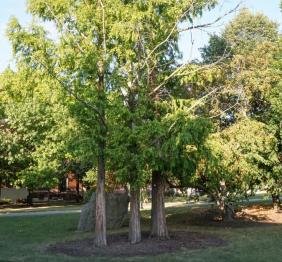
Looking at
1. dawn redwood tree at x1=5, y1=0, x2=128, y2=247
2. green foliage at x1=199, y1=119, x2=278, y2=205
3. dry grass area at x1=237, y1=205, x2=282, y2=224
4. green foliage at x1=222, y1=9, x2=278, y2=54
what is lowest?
dry grass area at x1=237, y1=205, x2=282, y2=224

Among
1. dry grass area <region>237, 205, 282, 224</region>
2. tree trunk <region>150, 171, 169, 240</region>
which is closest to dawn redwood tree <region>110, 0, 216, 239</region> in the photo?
tree trunk <region>150, 171, 169, 240</region>

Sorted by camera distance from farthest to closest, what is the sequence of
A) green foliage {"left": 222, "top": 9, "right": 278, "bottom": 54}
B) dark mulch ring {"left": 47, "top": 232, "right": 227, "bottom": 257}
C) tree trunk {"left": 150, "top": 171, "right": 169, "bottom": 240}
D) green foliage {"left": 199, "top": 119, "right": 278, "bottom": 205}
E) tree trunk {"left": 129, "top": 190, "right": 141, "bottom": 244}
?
1. green foliage {"left": 222, "top": 9, "right": 278, "bottom": 54}
2. green foliage {"left": 199, "top": 119, "right": 278, "bottom": 205}
3. tree trunk {"left": 150, "top": 171, "right": 169, "bottom": 240}
4. tree trunk {"left": 129, "top": 190, "right": 141, "bottom": 244}
5. dark mulch ring {"left": 47, "top": 232, "right": 227, "bottom": 257}

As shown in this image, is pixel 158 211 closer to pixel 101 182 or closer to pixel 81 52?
pixel 101 182

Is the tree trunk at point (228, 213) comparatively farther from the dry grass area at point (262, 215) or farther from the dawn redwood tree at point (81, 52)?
the dawn redwood tree at point (81, 52)

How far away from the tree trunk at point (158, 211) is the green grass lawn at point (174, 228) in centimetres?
200

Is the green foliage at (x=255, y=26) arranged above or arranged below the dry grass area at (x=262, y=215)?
above

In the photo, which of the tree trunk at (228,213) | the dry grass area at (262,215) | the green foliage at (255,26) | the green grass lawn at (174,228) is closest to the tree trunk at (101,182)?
the green grass lawn at (174,228)

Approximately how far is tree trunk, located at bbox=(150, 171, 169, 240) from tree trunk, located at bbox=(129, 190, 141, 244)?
1.02 meters

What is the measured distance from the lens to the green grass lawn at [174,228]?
11.4 meters

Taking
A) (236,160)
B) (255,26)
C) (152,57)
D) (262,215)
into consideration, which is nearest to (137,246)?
(152,57)

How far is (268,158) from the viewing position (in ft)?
67.2

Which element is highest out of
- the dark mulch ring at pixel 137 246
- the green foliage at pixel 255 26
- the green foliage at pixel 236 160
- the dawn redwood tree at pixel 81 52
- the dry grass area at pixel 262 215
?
the green foliage at pixel 255 26

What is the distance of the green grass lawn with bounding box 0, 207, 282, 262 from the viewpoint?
11.4 m

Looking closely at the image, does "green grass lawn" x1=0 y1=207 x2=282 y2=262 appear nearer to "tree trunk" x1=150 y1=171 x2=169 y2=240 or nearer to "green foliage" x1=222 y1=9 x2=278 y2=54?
"tree trunk" x1=150 y1=171 x2=169 y2=240
